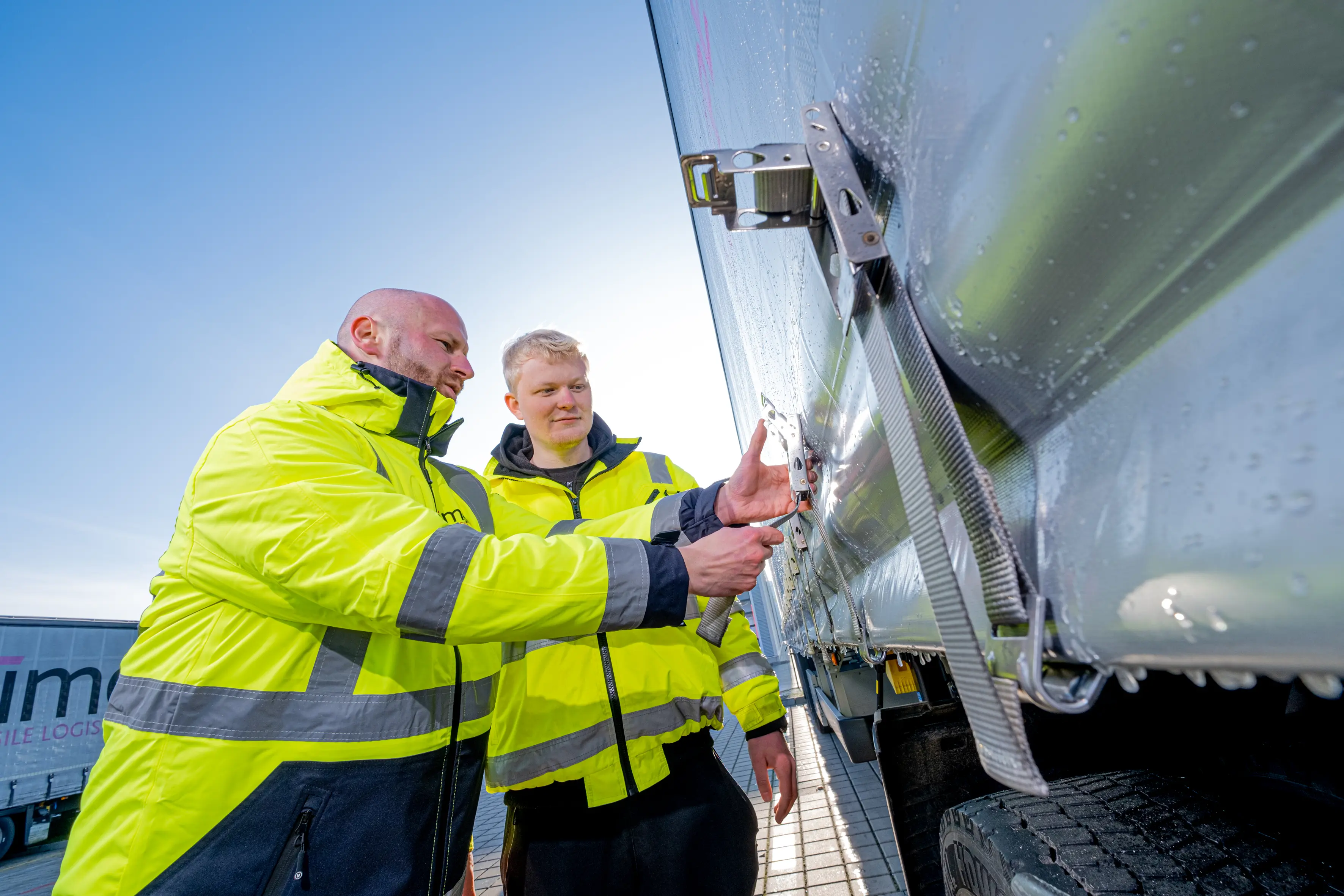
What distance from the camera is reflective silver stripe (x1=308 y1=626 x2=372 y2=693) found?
3.75ft

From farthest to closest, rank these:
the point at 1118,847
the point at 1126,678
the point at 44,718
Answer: the point at 44,718 < the point at 1118,847 < the point at 1126,678

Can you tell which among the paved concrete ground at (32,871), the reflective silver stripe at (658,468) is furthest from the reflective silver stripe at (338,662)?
the paved concrete ground at (32,871)

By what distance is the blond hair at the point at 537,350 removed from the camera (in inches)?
88.4

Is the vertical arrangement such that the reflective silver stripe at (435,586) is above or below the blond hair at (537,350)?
below

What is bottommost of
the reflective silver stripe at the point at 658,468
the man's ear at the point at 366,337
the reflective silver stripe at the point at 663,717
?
the reflective silver stripe at the point at 663,717

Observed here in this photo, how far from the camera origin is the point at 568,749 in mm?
1611

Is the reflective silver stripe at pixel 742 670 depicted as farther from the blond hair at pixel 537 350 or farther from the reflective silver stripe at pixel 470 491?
the blond hair at pixel 537 350

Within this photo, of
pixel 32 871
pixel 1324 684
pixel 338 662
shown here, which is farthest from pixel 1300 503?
pixel 32 871

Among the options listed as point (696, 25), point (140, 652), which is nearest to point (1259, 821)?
point (140, 652)

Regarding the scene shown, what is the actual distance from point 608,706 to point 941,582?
1.30m

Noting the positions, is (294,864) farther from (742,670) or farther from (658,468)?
(658,468)

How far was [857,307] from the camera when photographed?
2.34ft

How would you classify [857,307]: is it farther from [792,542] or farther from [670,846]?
[792,542]

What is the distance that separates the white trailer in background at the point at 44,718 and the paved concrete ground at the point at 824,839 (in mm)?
7349
